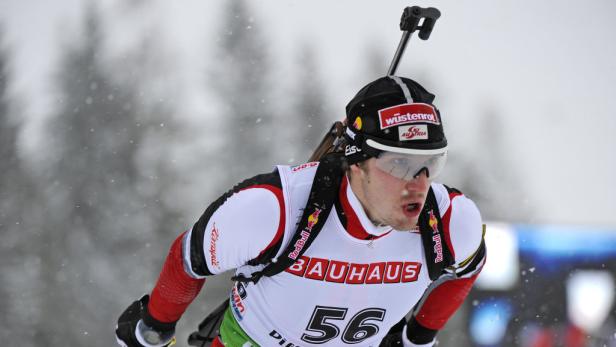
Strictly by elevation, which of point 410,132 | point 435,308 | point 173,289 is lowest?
point 435,308

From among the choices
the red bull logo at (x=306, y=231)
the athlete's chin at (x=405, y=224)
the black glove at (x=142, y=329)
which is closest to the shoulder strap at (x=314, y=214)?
the red bull logo at (x=306, y=231)

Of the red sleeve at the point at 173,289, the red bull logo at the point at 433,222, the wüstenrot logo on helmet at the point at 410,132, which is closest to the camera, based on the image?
the wüstenrot logo on helmet at the point at 410,132

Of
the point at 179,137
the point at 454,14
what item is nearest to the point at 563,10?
the point at 454,14

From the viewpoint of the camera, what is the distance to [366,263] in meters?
2.49

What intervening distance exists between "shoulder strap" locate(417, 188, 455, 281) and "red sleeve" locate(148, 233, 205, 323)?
858mm

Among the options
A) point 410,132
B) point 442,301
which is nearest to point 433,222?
point 410,132

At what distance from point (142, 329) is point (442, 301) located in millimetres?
1226

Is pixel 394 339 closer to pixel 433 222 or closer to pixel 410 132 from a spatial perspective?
pixel 433 222

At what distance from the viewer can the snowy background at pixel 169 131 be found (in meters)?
15.9

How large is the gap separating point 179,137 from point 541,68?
21.1 metres

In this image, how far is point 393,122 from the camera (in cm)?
227

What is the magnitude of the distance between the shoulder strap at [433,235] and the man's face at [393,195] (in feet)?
0.64

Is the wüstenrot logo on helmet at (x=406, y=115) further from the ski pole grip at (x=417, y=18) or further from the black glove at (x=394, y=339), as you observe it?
the black glove at (x=394, y=339)

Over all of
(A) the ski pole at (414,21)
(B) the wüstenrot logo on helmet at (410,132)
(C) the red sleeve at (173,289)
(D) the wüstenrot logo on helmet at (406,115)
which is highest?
(A) the ski pole at (414,21)
